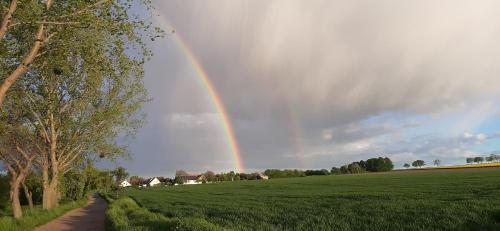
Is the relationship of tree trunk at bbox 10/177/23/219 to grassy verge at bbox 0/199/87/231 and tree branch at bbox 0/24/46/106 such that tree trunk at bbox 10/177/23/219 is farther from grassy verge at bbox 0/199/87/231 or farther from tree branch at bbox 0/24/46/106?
tree branch at bbox 0/24/46/106

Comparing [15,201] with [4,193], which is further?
[4,193]

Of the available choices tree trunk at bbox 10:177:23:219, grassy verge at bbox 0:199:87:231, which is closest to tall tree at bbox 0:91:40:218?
tree trunk at bbox 10:177:23:219

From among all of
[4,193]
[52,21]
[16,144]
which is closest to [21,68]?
[52,21]

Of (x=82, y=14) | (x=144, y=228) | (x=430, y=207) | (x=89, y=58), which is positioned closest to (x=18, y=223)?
(x=144, y=228)

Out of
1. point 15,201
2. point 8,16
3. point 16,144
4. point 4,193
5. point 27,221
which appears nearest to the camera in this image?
point 8,16

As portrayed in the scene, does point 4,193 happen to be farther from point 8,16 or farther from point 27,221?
point 8,16

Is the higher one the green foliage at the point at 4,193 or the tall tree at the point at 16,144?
the tall tree at the point at 16,144

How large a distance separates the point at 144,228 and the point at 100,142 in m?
27.8

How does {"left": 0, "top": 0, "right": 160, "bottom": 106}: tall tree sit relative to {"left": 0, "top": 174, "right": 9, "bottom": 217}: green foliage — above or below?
above

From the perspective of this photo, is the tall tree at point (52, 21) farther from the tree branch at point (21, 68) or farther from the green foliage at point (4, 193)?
the green foliage at point (4, 193)

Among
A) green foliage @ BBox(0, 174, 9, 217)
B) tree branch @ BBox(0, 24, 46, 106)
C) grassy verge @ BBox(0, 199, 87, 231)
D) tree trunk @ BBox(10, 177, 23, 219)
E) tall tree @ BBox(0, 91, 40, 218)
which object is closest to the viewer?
tree branch @ BBox(0, 24, 46, 106)

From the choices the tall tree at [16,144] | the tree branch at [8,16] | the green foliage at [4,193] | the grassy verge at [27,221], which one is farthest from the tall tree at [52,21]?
the green foliage at [4,193]

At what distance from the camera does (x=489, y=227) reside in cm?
1769

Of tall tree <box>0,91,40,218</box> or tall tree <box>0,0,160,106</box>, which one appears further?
tall tree <box>0,91,40,218</box>
